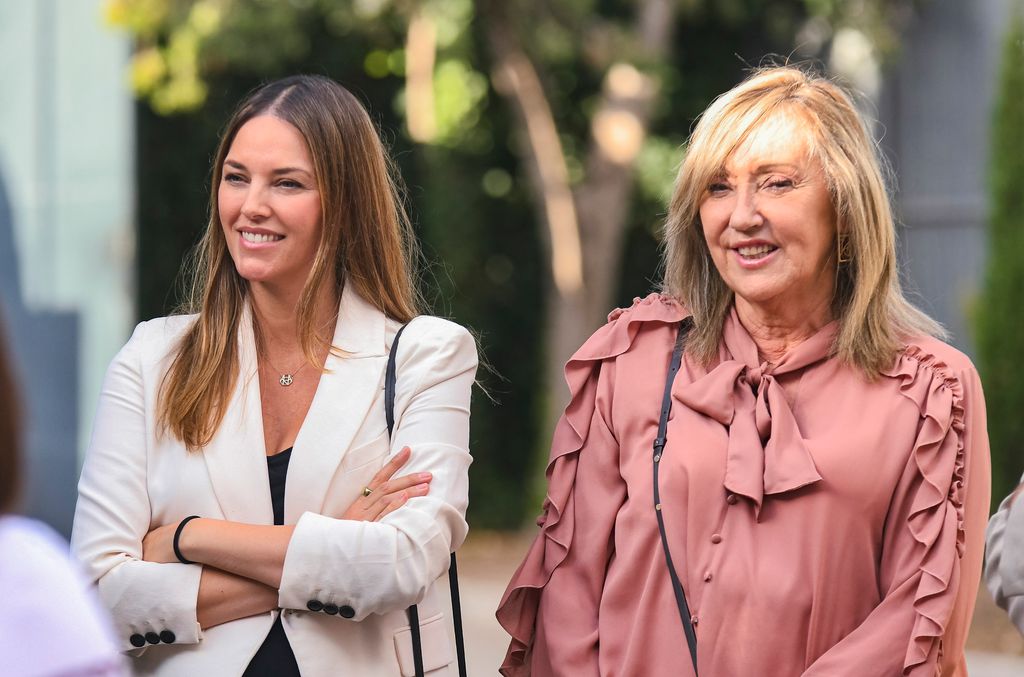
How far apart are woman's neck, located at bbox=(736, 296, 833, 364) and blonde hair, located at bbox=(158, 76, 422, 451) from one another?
0.75m

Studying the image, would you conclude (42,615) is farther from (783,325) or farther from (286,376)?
(783,325)

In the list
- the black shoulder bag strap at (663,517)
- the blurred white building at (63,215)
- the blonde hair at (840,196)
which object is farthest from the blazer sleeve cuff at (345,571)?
the blurred white building at (63,215)

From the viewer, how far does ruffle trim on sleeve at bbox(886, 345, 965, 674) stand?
255 cm

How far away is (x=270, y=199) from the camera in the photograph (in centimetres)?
289

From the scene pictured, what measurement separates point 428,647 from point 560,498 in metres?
0.40

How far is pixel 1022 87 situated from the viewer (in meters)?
9.15

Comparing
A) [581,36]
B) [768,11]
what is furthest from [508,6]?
[768,11]

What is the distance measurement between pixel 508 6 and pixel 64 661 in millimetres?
9338

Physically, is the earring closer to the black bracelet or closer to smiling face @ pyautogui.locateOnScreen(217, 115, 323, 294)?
smiling face @ pyautogui.locateOnScreen(217, 115, 323, 294)

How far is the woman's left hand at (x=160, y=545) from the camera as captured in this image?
271cm

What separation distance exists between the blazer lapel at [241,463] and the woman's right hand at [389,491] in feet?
0.57

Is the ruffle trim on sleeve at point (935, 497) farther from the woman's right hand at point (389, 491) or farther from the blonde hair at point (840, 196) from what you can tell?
the woman's right hand at point (389, 491)

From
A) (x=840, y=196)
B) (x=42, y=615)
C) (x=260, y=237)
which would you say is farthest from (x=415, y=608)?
(x=42, y=615)

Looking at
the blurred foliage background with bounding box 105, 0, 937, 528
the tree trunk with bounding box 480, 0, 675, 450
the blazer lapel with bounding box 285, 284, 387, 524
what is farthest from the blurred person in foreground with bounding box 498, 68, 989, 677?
the tree trunk with bounding box 480, 0, 675, 450
